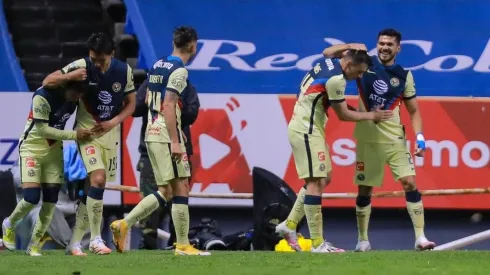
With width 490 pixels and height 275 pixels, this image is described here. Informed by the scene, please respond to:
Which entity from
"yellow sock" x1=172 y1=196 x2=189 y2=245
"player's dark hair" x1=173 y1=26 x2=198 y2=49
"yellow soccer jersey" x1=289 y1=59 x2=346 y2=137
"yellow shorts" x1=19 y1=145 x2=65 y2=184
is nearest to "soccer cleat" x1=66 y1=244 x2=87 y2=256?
"yellow shorts" x1=19 y1=145 x2=65 y2=184

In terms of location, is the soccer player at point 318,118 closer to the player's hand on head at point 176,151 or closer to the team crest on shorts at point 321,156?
the team crest on shorts at point 321,156

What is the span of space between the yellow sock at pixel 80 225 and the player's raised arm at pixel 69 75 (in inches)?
47.2

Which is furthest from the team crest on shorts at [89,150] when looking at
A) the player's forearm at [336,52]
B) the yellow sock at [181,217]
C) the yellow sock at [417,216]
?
the yellow sock at [417,216]

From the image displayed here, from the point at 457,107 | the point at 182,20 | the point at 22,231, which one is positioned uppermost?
the point at 182,20

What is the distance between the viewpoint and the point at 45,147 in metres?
11.6

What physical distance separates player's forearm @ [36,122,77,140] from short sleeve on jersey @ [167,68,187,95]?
3.36 feet

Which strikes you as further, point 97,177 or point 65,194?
point 65,194

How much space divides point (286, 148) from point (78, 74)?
414 cm

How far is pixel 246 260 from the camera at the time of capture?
10414mm

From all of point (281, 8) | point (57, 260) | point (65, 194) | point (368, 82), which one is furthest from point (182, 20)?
point (57, 260)

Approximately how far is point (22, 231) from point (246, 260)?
12.4 feet

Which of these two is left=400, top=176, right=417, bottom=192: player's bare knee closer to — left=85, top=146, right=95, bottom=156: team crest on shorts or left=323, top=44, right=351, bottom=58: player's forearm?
left=323, top=44, right=351, bottom=58: player's forearm

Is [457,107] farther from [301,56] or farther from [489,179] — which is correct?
[301,56]

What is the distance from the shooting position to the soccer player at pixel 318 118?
38.0 ft
